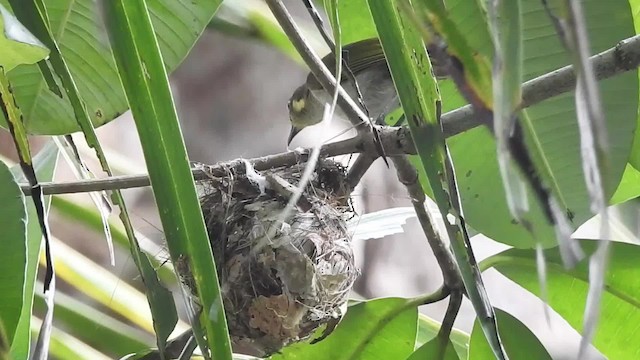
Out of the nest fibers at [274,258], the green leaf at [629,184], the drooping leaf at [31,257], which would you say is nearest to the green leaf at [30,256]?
the drooping leaf at [31,257]

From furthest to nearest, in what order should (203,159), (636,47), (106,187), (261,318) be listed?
(203,159) < (261,318) < (106,187) < (636,47)

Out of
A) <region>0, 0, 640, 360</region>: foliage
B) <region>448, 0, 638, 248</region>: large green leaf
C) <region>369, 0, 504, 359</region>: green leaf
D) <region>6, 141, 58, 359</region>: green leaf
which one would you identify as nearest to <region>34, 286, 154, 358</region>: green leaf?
<region>0, 0, 640, 360</region>: foliage

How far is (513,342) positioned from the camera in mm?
786

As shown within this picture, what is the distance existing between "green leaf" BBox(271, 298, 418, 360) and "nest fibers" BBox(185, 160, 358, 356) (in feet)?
0.16

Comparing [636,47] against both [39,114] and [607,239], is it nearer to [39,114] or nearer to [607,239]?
[607,239]

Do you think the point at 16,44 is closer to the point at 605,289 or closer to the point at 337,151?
the point at 337,151

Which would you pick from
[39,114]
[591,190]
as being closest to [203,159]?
[39,114]

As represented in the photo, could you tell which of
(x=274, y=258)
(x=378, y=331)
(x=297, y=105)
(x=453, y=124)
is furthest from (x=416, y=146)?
(x=297, y=105)

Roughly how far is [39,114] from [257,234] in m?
0.31

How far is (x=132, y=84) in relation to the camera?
30cm

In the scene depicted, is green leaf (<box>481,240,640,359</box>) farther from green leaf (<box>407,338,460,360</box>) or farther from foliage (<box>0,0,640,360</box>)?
green leaf (<box>407,338,460,360</box>)

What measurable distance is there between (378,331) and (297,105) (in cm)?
74

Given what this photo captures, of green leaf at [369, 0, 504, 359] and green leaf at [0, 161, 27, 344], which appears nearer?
green leaf at [369, 0, 504, 359]

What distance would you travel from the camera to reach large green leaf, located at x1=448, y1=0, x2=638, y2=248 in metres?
0.64
